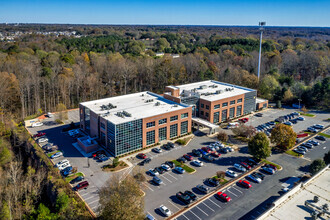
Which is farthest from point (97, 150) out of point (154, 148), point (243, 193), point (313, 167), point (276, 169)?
point (313, 167)

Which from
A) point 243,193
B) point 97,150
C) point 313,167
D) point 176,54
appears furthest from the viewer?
point 176,54

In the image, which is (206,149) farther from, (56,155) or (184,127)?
(56,155)

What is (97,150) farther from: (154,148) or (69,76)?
(69,76)

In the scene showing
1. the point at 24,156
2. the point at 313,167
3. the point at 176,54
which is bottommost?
the point at 24,156

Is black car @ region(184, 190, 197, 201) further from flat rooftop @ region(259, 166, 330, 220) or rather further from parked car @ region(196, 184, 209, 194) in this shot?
flat rooftop @ region(259, 166, 330, 220)

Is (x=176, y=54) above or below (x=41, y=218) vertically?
above

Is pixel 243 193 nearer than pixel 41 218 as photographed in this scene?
No
